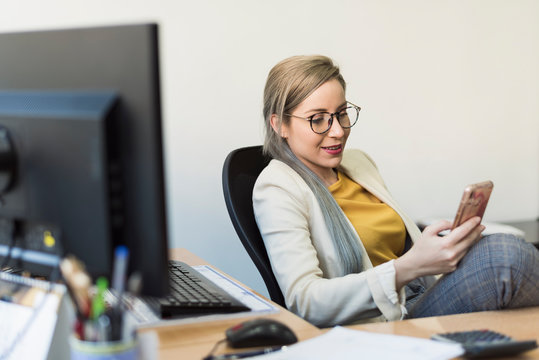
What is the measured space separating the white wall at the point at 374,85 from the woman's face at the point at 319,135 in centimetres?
66

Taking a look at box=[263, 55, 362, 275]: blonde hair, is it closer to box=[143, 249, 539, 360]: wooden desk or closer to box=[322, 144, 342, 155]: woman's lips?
box=[322, 144, 342, 155]: woman's lips

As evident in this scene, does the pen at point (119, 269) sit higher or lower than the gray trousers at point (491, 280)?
higher

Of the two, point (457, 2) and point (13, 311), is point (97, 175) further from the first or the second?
point (457, 2)

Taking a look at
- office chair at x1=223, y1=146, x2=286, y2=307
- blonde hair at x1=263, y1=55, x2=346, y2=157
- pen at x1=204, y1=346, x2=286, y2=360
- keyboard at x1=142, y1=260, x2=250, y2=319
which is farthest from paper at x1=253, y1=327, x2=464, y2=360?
blonde hair at x1=263, y1=55, x2=346, y2=157

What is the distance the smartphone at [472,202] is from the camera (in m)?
1.29

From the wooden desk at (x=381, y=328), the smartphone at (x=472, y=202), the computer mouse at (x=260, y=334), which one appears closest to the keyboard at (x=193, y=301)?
the wooden desk at (x=381, y=328)

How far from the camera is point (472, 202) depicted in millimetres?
1320

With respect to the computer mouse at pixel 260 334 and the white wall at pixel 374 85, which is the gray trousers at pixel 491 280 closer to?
the computer mouse at pixel 260 334

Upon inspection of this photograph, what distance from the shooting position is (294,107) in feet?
5.60

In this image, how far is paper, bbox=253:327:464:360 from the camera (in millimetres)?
897

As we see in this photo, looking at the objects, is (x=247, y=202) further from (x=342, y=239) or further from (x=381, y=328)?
(x=381, y=328)

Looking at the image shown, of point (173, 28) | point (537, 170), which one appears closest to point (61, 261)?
point (173, 28)

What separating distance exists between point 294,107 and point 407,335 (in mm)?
820

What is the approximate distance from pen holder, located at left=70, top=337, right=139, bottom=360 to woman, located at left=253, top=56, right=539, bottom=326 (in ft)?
2.36
